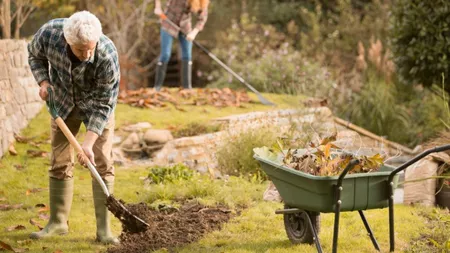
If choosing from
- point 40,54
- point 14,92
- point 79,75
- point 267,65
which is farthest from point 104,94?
point 267,65

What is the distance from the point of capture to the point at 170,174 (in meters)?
6.67

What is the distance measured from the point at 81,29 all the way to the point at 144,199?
2216mm

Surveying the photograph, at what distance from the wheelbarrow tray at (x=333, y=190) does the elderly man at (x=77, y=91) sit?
1188mm

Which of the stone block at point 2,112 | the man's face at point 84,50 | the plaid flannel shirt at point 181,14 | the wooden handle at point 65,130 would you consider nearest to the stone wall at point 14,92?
the stone block at point 2,112

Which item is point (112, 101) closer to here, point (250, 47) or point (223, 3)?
point (250, 47)

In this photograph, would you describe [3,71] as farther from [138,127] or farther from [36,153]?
[138,127]

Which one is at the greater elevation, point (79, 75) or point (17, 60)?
point (79, 75)

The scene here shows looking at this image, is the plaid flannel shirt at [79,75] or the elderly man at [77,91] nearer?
the elderly man at [77,91]

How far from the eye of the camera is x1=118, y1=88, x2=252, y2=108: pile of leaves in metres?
9.63

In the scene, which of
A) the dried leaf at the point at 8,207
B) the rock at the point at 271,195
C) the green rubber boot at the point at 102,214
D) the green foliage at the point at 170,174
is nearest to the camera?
the green rubber boot at the point at 102,214

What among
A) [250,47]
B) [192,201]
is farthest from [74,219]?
[250,47]

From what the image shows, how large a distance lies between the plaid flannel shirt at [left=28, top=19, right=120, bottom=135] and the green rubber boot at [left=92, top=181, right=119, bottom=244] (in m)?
0.49

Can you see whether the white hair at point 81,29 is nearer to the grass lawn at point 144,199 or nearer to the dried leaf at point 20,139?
the grass lawn at point 144,199

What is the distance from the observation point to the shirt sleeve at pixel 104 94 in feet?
15.1
